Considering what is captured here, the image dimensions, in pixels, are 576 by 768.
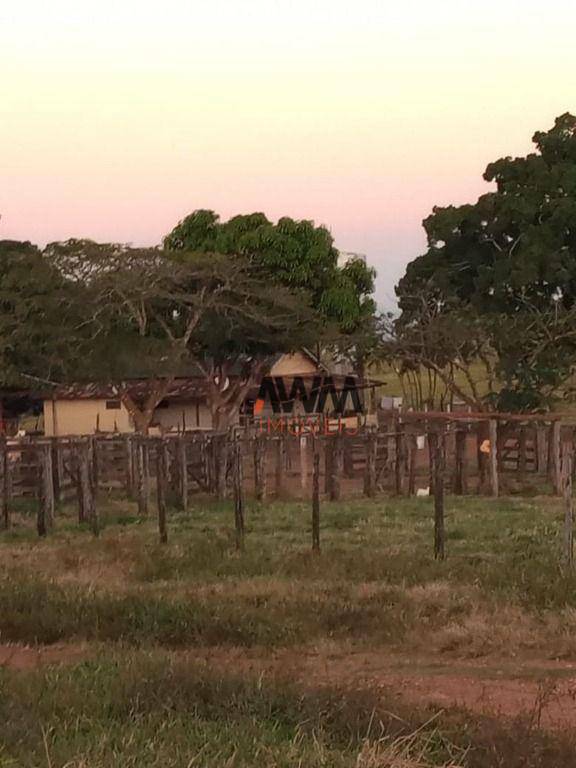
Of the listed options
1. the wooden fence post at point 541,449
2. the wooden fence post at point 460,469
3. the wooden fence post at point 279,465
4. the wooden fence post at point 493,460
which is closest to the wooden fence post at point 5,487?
the wooden fence post at point 279,465

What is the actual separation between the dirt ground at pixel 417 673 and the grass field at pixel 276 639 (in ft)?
0.11

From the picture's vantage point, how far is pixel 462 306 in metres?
35.1

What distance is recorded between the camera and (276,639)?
9312 millimetres

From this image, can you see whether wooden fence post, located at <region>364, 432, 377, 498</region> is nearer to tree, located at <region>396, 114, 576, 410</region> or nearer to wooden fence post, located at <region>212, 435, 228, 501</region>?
wooden fence post, located at <region>212, 435, 228, 501</region>

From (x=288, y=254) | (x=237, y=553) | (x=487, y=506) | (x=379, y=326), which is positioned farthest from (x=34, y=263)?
(x=237, y=553)

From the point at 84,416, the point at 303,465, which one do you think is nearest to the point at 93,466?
the point at 303,465

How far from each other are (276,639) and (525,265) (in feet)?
80.1

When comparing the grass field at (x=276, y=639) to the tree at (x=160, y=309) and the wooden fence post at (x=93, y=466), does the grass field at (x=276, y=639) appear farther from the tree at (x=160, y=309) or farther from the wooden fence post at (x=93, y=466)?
the tree at (x=160, y=309)

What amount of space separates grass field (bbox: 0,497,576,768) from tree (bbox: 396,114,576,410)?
14.2 m

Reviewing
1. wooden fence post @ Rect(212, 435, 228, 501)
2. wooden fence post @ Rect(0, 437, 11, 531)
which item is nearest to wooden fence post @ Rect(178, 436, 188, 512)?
wooden fence post @ Rect(212, 435, 228, 501)

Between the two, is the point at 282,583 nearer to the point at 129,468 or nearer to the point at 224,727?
the point at 224,727

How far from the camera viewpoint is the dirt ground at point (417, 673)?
23.7 feet

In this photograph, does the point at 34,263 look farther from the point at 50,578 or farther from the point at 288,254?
the point at 50,578

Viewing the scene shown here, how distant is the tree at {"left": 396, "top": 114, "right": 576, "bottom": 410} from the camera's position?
3111 cm
